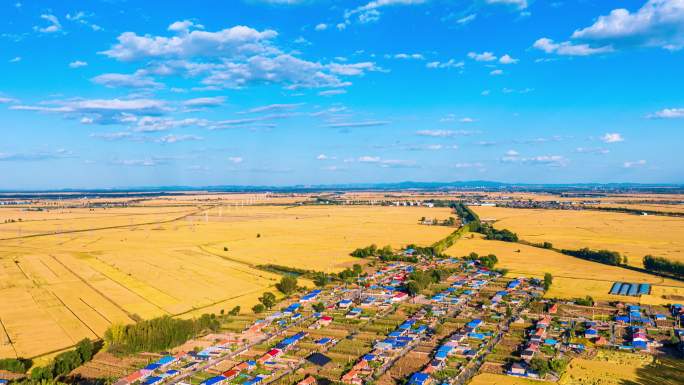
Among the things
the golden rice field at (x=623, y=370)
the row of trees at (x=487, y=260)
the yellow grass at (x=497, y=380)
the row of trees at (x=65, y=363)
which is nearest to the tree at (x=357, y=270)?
the row of trees at (x=487, y=260)

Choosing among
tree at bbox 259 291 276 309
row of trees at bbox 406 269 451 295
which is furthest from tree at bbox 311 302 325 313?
row of trees at bbox 406 269 451 295

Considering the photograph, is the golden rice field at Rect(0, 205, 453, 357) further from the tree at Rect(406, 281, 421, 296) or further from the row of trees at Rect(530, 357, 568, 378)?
the row of trees at Rect(530, 357, 568, 378)

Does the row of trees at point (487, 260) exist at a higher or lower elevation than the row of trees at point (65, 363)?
higher

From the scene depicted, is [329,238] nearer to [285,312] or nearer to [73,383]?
[285,312]

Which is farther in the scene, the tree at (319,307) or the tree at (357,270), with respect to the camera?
the tree at (357,270)

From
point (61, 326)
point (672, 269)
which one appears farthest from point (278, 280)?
point (672, 269)

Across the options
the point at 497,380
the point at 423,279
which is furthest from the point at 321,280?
the point at 497,380

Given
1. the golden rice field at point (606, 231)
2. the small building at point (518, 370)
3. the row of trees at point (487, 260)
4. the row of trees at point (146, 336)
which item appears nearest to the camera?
the small building at point (518, 370)

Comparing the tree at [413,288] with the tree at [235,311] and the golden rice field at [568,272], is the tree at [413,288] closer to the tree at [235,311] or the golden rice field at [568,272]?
the golden rice field at [568,272]

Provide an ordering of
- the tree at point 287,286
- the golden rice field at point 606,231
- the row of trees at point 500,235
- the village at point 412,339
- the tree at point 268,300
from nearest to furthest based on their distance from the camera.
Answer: the village at point 412,339, the tree at point 268,300, the tree at point 287,286, the golden rice field at point 606,231, the row of trees at point 500,235
